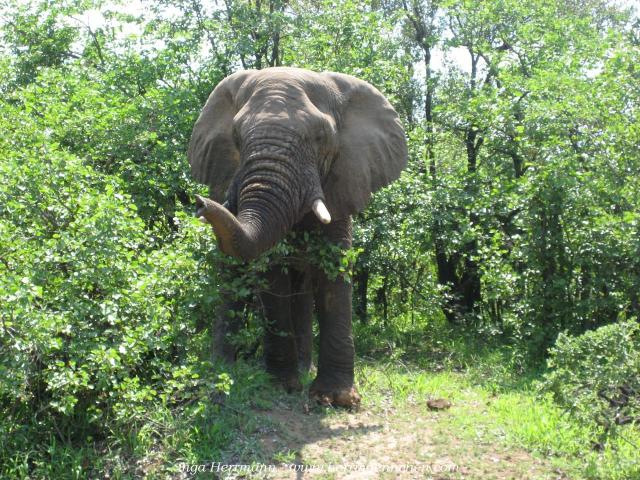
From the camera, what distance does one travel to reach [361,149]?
8.06 m

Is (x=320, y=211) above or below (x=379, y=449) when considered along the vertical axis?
above

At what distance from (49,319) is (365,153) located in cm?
375

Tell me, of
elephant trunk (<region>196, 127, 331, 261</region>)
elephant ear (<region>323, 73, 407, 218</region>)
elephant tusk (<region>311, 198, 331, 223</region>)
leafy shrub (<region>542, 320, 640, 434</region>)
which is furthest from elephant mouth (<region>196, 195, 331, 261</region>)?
leafy shrub (<region>542, 320, 640, 434</region>)

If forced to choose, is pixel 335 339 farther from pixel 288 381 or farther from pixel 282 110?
pixel 282 110

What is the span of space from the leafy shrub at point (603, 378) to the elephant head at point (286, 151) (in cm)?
223

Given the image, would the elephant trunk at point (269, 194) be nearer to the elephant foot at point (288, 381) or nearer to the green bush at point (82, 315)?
the green bush at point (82, 315)

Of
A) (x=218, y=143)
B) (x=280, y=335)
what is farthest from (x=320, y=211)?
(x=218, y=143)

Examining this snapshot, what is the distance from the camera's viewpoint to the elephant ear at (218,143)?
7949mm

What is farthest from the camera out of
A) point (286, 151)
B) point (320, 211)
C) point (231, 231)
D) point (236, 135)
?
point (236, 135)

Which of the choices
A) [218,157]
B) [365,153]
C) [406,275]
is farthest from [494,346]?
[218,157]

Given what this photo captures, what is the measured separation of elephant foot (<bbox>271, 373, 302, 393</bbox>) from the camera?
25.7 ft

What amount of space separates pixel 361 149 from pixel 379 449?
115 inches

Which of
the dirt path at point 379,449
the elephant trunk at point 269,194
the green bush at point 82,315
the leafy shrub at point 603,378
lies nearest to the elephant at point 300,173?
the elephant trunk at point 269,194

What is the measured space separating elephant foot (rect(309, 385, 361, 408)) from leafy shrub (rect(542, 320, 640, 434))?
1801 mm
